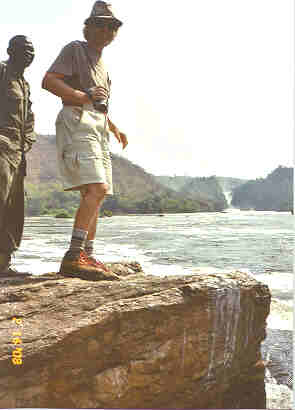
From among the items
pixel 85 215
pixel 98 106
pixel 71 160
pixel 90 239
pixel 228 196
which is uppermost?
pixel 98 106

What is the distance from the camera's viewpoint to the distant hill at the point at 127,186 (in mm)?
4270

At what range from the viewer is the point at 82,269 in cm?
341

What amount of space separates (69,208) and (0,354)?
194 centimetres

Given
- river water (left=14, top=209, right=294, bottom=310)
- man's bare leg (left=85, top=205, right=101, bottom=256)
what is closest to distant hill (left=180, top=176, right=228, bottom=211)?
river water (left=14, top=209, right=294, bottom=310)

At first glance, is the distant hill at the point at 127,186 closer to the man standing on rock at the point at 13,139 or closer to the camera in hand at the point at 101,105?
the man standing on rock at the point at 13,139

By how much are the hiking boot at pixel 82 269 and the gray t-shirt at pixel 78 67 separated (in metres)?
1.29

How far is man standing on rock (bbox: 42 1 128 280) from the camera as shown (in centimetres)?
334

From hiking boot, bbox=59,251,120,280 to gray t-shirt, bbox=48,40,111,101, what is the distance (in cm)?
129

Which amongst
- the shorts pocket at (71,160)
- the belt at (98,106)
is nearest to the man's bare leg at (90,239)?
the shorts pocket at (71,160)

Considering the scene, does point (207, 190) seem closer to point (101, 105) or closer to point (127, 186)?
point (127, 186)

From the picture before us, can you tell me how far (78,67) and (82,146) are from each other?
2.05 ft

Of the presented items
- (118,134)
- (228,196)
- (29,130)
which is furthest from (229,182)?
(29,130)

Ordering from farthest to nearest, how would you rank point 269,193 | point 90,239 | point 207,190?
1. point 207,190
2. point 269,193
3. point 90,239
